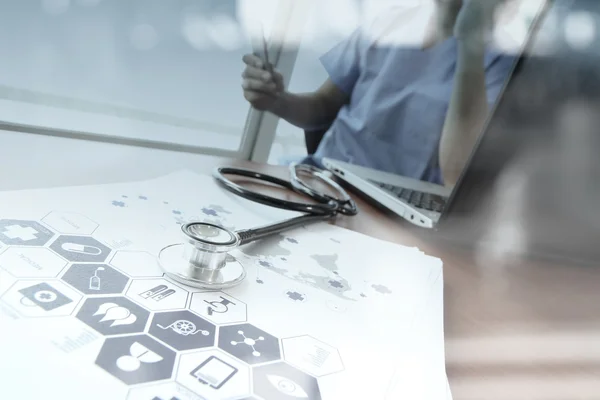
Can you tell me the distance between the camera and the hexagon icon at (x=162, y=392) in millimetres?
186

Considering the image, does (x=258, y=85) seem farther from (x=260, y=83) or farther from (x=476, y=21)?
(x=476, y=21)

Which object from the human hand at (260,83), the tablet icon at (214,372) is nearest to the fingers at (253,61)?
the human hand at (260,83)

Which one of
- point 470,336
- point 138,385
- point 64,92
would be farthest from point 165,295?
point 64,92

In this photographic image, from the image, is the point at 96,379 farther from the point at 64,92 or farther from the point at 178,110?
the point at 178,110

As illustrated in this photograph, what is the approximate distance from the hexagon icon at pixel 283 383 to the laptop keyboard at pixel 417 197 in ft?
1.35

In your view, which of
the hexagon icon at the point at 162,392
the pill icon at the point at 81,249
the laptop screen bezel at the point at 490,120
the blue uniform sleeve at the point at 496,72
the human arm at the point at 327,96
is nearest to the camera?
the hexagon icon at the point at 162,392

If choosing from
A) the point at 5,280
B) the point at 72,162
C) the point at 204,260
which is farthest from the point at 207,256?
the point at 72,162

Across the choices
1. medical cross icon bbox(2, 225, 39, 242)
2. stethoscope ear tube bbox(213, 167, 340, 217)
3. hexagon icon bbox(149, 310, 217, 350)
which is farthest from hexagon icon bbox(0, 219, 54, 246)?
stethoscope ear tube bbox(213, 167, 340, 217)

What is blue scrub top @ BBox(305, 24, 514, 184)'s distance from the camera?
85 centimetres

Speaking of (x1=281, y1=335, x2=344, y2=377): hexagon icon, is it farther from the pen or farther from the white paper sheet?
the pen

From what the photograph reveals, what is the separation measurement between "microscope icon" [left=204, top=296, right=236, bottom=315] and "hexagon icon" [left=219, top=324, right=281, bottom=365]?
16mm

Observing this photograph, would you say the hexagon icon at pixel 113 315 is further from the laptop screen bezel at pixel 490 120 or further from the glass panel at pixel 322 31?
the glass panel at pixel 322 31

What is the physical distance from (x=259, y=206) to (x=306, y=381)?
31 centimetres

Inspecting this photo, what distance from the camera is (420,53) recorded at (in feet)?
2.88
